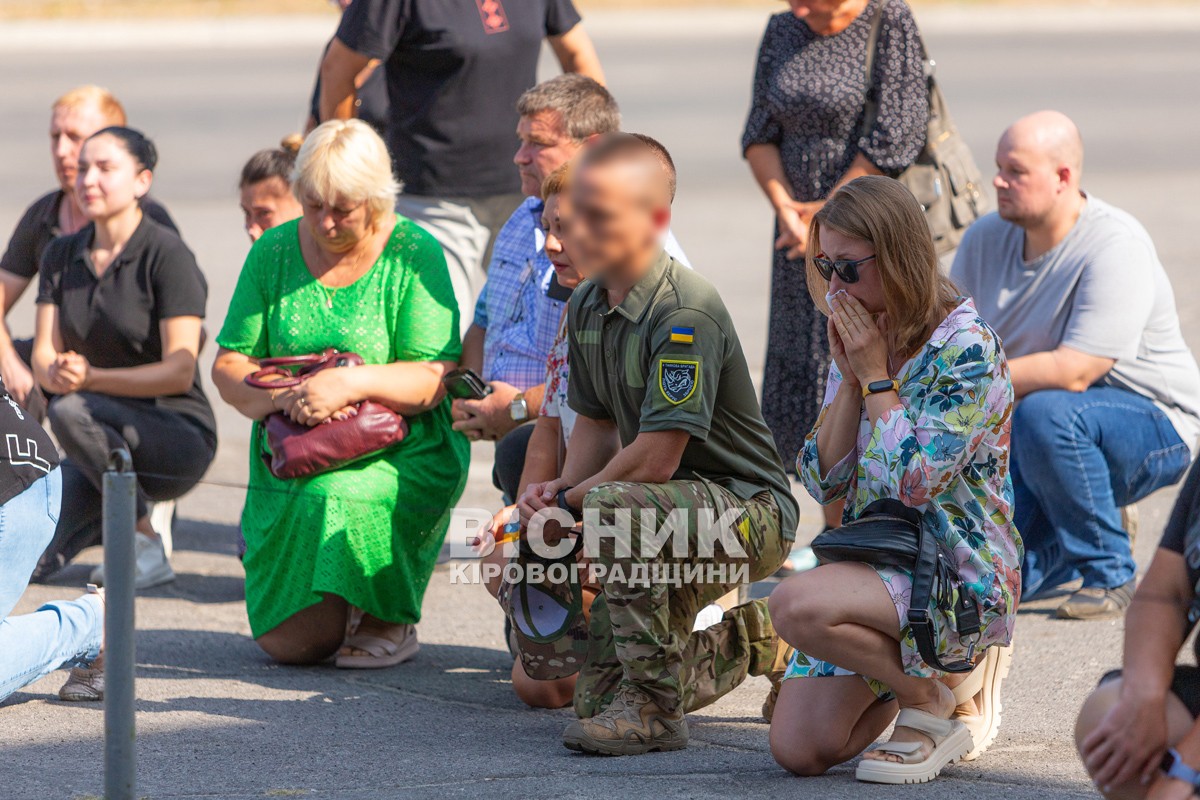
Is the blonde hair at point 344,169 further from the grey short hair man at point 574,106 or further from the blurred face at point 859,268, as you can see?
the blurred face at point 859,268

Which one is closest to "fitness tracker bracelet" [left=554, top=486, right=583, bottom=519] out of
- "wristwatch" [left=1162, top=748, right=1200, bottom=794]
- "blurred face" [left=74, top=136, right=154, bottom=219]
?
"wristwatch" [left=1162, top=748, right=1200, bottom=794]

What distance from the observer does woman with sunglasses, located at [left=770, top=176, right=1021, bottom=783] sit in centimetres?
311

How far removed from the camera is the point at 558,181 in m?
3.91

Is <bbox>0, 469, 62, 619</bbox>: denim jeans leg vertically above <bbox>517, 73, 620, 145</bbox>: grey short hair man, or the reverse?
<bbox>517, 73, 620, 145</bbox>: grey short hair man

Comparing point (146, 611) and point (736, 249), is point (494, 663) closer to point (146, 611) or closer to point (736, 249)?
point (146, 611)

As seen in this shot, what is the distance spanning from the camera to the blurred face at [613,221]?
3.36 metres

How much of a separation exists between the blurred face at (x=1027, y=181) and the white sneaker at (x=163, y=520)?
2.90 meters

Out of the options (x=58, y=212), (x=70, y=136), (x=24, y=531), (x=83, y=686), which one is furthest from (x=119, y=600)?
(x=70, y=136)

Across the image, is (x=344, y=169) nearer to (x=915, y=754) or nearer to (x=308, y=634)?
(x=308, y=634)

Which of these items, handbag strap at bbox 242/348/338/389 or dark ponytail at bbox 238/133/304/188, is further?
dark ponytail at bbox 238/133/304/188

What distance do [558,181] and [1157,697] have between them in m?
1.96

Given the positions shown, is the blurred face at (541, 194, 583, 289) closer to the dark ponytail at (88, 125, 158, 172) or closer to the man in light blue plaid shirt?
the man in light blue plaid shirt

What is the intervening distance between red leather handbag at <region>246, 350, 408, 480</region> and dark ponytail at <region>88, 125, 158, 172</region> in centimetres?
114

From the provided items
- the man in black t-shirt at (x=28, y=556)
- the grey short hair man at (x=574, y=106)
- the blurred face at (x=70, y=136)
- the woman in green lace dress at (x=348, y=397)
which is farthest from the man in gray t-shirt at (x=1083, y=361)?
the blurred face at (x=70, y=136)
